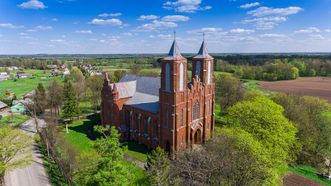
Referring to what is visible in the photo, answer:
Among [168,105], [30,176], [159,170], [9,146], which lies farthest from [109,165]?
[30,176]

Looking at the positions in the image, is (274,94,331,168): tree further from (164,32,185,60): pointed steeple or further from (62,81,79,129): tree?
(62,81,79,129): tree

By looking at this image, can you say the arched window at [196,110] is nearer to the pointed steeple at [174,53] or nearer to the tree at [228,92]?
the pointed steeple at [174,53]

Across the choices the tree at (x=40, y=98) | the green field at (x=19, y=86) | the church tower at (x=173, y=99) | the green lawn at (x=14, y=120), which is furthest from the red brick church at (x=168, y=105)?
the green field at (x=19, y=86)

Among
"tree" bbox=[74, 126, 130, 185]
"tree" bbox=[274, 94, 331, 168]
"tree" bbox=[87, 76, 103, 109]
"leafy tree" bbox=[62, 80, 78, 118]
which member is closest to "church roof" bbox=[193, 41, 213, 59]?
"tree" bbox=[274, 94, 331, 168]

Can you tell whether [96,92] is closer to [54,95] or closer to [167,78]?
[54,95]

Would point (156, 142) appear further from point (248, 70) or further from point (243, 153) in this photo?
point (248, 70)

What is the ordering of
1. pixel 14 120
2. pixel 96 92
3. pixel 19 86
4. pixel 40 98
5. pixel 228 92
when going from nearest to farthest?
1. pixel 40 98
2. pixel 14 120
3. pixel 228 92
4. pixel 96 92
5. pixel 19 86

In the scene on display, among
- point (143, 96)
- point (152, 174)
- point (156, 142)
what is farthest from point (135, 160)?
point (143, 96)
